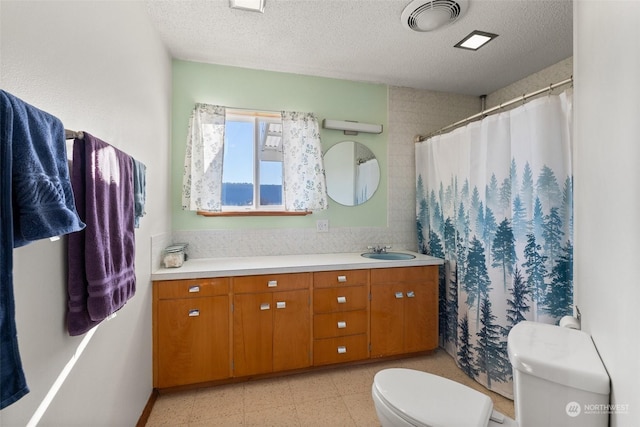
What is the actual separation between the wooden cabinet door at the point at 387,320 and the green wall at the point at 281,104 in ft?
2.47

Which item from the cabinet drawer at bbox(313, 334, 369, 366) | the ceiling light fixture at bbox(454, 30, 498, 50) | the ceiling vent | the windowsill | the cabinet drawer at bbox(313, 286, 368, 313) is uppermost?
the ceiling light fixture at bbox(454, 30, 498, 50)

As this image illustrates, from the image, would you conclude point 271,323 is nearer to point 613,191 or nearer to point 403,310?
point 403,310

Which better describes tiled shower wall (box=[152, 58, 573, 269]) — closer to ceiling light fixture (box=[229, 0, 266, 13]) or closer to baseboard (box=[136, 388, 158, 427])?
baseboard (box=[136, 388, 158, 427])

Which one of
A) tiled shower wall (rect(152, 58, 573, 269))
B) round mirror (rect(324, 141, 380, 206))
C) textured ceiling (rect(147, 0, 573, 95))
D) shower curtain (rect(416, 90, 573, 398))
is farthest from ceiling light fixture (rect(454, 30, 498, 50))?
round mirror (rect(324, 141, 380, 206))

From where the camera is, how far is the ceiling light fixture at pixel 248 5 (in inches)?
68.0

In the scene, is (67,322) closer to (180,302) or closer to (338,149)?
(180,302)

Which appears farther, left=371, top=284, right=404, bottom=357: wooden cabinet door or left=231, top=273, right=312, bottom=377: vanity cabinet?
left=371, top=284, right=404, bottom=357: wooden cabinet door

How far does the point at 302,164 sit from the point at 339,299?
1.22 metres

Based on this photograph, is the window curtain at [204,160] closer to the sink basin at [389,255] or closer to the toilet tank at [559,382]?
the sink basin at [389,255]

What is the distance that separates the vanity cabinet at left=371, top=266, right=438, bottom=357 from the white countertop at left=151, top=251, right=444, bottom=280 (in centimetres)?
7

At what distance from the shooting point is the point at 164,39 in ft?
6.98

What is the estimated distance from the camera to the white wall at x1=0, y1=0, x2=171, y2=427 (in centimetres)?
78

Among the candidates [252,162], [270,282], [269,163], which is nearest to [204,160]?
[252,162]

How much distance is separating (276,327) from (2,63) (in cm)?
193
